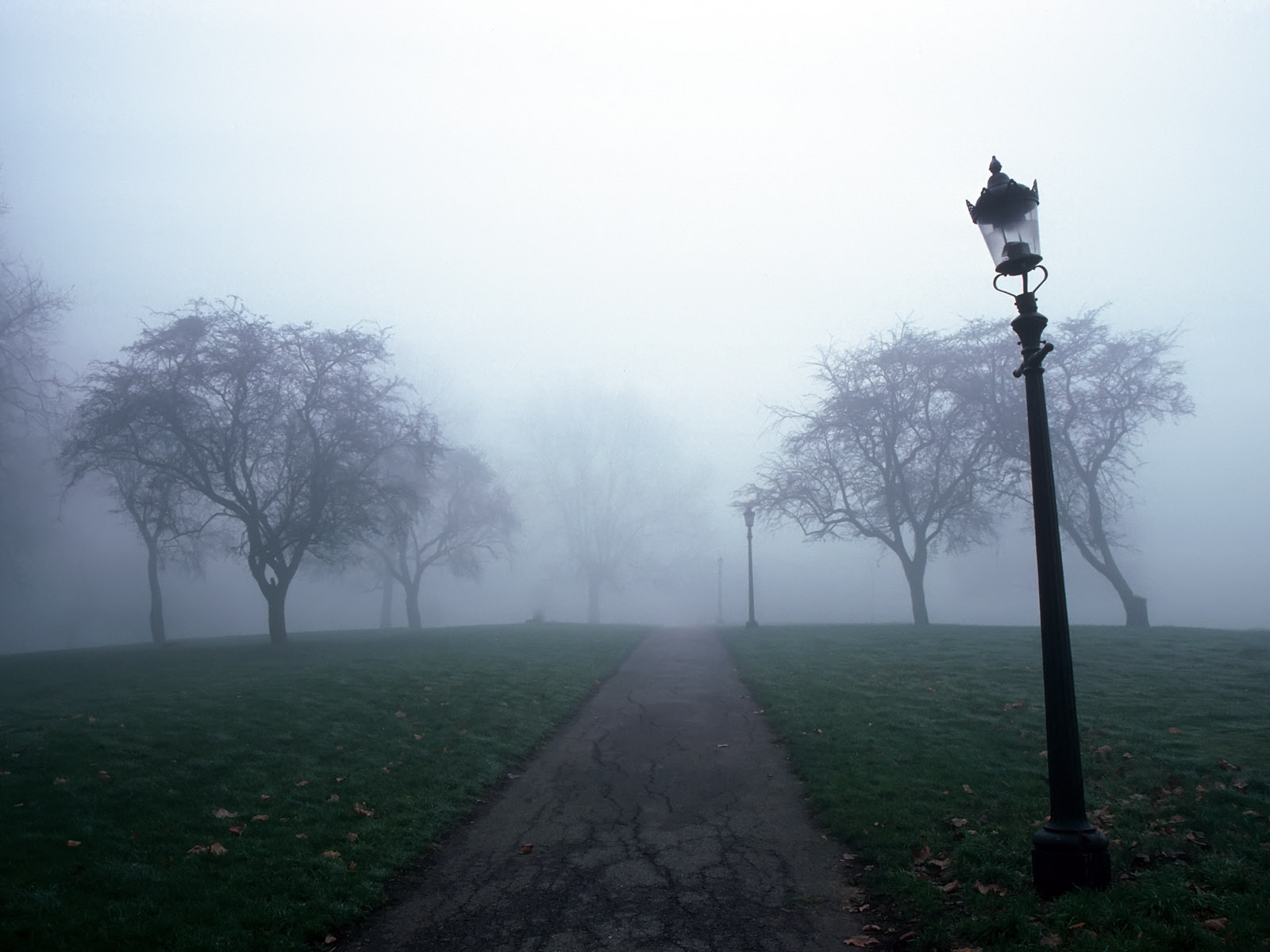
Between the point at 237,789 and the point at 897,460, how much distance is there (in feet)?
94.5

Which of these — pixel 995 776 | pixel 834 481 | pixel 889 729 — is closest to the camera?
pixel 995 776

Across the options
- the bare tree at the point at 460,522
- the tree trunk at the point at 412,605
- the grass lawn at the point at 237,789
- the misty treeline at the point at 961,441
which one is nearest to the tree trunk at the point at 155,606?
the bare tree at the point at 460,522

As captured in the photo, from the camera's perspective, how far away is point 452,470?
43.7 meters

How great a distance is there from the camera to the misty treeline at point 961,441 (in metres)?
29.6

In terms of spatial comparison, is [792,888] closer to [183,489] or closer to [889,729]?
[889,729]

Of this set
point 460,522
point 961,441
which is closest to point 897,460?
point 961,441

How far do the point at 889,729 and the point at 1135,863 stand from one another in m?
5.35

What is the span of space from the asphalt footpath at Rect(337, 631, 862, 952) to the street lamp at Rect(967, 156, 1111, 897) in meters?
1.45

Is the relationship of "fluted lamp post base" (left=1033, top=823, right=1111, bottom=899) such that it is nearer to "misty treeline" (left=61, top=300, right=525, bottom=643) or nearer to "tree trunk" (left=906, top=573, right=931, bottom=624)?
"misty treeline" (left=61, top=300, right=525, bottom=643)

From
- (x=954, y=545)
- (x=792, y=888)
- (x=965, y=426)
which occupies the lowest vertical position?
(x=792, y=888)

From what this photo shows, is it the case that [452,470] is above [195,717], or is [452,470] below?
above

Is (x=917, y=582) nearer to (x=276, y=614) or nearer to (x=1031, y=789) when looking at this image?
(x=276, y=614)

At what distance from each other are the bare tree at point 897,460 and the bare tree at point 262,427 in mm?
16421

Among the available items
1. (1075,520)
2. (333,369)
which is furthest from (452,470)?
(1075,520)
